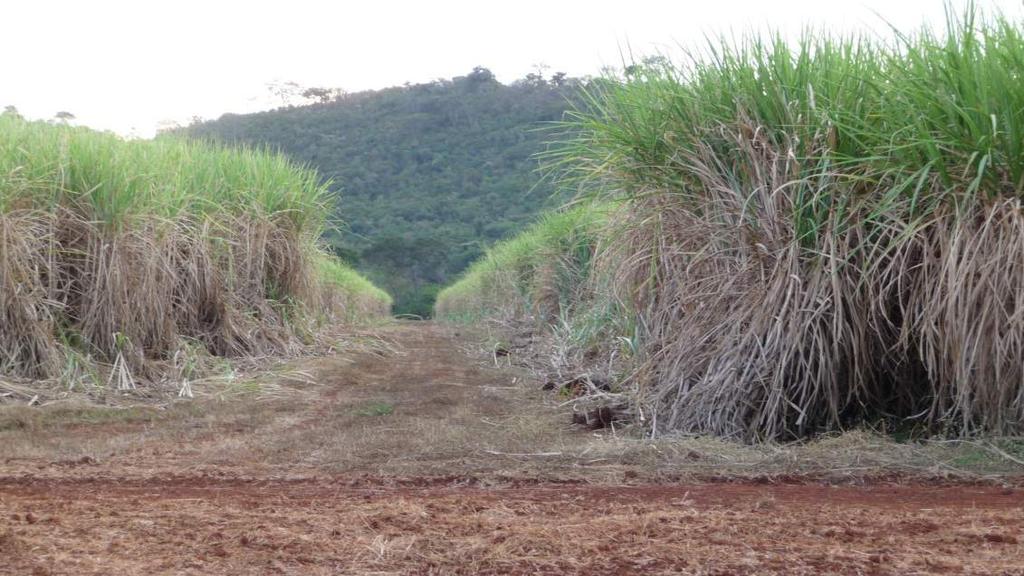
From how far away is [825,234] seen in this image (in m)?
3.74

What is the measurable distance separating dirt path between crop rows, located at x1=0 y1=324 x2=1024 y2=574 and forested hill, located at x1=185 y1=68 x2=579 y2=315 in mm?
24988

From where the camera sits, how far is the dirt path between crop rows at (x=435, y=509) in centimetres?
198

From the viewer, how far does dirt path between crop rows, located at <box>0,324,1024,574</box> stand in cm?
198

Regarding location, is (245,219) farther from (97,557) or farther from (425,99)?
(425,99)

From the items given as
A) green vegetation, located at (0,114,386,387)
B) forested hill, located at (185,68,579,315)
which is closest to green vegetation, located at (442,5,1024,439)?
Answer: green vegetation, located at (0,114,386,387)

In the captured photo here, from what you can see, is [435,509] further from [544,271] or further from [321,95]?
[321,95]

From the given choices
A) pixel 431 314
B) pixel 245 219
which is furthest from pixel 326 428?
pixel 431 314

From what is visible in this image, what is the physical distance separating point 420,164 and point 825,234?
1320 inches

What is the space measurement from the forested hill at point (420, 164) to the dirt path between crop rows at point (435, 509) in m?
25.0

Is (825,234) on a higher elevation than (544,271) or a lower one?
higher

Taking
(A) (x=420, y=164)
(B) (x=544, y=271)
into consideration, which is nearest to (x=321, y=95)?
(A) (x=420, y=164)

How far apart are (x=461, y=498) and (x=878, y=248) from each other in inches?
81.5

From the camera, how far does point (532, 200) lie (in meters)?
28.3

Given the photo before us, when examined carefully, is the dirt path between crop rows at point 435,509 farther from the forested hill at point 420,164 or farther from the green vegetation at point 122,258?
the forested hill at point 420,164
